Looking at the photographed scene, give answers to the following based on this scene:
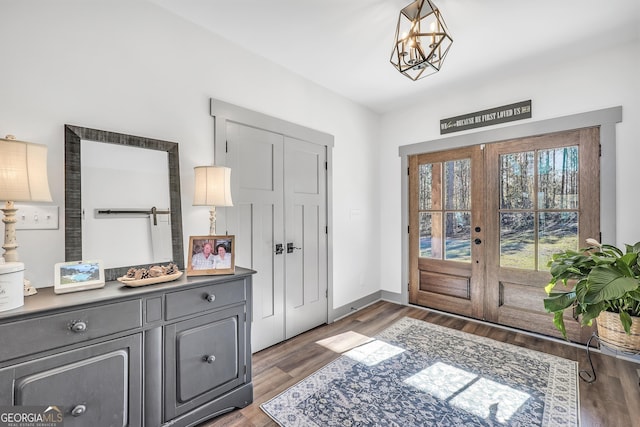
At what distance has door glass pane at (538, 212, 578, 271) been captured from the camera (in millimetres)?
2832

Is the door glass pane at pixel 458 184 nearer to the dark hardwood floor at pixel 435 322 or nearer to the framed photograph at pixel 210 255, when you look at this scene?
the dark hardwood floor at pixel 435 322

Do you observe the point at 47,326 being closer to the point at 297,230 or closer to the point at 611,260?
the point at 297,230

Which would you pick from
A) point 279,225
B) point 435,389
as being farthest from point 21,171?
point 435,389

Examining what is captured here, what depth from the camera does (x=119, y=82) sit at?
6.27 feet

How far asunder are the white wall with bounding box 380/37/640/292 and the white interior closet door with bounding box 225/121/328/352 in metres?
1.42

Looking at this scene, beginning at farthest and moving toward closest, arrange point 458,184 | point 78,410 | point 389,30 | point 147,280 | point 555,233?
point 458,184 < point 555,233 < point 389,30 < point 147,280 < point 78,410

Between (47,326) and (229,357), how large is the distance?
3.21ft

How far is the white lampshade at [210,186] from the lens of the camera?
2025 mm

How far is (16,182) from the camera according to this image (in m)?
1.29

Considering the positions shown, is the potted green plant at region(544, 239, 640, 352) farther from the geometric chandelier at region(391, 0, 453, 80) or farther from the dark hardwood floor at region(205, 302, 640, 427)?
the geometric chandelier at region(391, 0, 453, 80)

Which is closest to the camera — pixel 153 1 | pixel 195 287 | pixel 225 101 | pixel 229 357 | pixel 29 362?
pixel 29 362

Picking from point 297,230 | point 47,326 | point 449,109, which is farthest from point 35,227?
point 449,109

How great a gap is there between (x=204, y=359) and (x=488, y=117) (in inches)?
143

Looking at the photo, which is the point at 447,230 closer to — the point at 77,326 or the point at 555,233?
the point at 555,233
